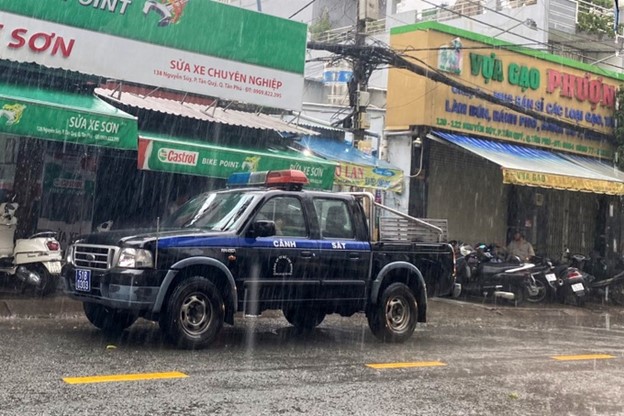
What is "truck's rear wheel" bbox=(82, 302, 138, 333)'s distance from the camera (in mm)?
8906

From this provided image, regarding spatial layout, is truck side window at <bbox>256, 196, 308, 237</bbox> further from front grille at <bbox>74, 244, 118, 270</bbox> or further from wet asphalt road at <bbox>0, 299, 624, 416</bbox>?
front grille at <bbox>74, 244, 118, 270</bbox>

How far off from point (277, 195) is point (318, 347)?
6.16 feet

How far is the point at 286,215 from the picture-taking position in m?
9.12

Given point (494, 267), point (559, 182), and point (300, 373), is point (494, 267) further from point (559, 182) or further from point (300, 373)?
point (300, 373)

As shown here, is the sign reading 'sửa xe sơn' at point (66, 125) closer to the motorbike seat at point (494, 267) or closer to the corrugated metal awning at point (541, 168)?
the motorbike seat at point (494, 267)

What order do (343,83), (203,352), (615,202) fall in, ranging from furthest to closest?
(343,83) < (615,202) < (203,352)

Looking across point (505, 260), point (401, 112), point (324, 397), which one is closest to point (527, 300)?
point (505, 260)

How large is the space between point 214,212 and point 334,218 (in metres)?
1.52

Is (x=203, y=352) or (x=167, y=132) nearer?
(x=203, y=352)

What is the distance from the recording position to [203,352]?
320 inches

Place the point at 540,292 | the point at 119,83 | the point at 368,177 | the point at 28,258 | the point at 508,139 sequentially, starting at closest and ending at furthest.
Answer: the point at 28,258 < the point at 119,83 < the point at 368,177 < the point at 540,292 < the point at 508,139

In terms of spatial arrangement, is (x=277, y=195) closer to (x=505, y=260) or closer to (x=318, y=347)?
(x=318, y=347)

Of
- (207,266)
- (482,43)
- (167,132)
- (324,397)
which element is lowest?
(324,397)

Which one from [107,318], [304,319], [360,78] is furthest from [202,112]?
[107,318]
